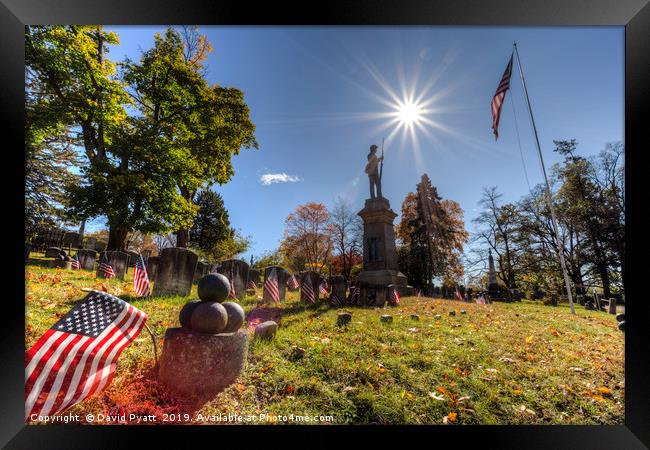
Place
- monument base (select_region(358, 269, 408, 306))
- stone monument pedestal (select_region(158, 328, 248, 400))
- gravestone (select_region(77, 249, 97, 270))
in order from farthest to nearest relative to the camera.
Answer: gravestone (select_region(77, 249, 97, 270)), monument base (select_region(358, 269, 408, 306)), stone monument pedestal (select_region(158, 328, 248, 400))

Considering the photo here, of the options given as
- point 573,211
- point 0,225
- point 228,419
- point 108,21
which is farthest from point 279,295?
point 573,211

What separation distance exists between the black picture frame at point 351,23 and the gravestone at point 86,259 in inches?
342

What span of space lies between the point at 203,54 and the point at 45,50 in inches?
221

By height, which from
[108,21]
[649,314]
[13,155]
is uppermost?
[108,21]

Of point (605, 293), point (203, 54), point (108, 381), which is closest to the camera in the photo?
point (108, 381)

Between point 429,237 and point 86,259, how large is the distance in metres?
21.9

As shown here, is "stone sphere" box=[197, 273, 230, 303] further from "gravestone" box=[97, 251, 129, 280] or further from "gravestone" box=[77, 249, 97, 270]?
"gravestone" box=[77, 249, 97, 270]

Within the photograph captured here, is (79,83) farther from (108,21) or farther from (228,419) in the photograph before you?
(228,419)

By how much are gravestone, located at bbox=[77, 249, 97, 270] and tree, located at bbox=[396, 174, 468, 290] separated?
19289mm

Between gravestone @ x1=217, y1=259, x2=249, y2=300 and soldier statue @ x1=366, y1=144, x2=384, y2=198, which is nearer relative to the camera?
gravestone @ x1=217, y1=259, x2=249, y2=300

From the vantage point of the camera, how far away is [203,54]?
421 inches

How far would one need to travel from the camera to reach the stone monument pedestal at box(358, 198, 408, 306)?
450 inches

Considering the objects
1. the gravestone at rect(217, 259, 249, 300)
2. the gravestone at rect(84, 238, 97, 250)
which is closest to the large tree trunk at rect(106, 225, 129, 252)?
the gravestone at rect(217, 259, 249, 300)

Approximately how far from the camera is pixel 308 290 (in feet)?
27.2
